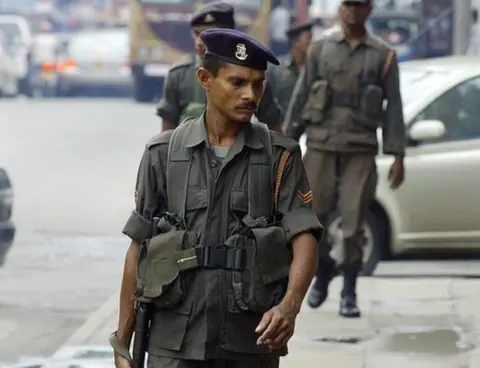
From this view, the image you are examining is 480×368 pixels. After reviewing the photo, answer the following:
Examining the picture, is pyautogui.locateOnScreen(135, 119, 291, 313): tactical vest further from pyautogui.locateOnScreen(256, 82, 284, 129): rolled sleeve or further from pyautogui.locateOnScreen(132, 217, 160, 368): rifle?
pyautogui.locateOnScreen(256, 82, 284, 129): rolled sleeve

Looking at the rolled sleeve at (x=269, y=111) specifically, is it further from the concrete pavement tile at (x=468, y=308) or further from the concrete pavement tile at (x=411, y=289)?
the concrete pavement tile at (x=411, y=289)

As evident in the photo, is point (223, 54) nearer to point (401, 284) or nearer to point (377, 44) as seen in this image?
point (377, 44)

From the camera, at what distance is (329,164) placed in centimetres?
875

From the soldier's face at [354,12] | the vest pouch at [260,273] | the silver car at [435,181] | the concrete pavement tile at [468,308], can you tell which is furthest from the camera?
the silver car at [435,181]

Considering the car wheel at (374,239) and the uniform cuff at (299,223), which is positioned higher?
the uniform cuff at (299,223)

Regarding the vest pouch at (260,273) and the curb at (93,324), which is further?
the curb at (93,324)

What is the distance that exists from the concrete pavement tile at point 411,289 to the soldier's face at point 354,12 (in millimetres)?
2008

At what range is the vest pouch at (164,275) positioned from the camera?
14.6ft

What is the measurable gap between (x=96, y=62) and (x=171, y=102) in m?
24.8

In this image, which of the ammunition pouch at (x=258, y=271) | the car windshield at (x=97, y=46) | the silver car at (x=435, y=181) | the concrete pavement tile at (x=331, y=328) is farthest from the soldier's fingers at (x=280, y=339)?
the car windshield at (x=97, y=46)

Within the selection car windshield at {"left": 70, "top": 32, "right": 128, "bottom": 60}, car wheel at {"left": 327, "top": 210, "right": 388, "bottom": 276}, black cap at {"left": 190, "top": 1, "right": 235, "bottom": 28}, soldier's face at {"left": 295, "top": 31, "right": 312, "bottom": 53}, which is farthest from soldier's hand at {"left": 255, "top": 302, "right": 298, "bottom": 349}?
car windshield at {"left": 70, "top": 32, "right": 128, "bottom": 60}

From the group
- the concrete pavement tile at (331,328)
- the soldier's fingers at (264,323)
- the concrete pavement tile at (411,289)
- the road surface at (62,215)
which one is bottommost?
the road surface at (62,215)

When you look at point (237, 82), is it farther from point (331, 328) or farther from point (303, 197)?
point (331, 328)

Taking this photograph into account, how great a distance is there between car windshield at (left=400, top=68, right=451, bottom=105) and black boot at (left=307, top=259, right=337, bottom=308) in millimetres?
2349
